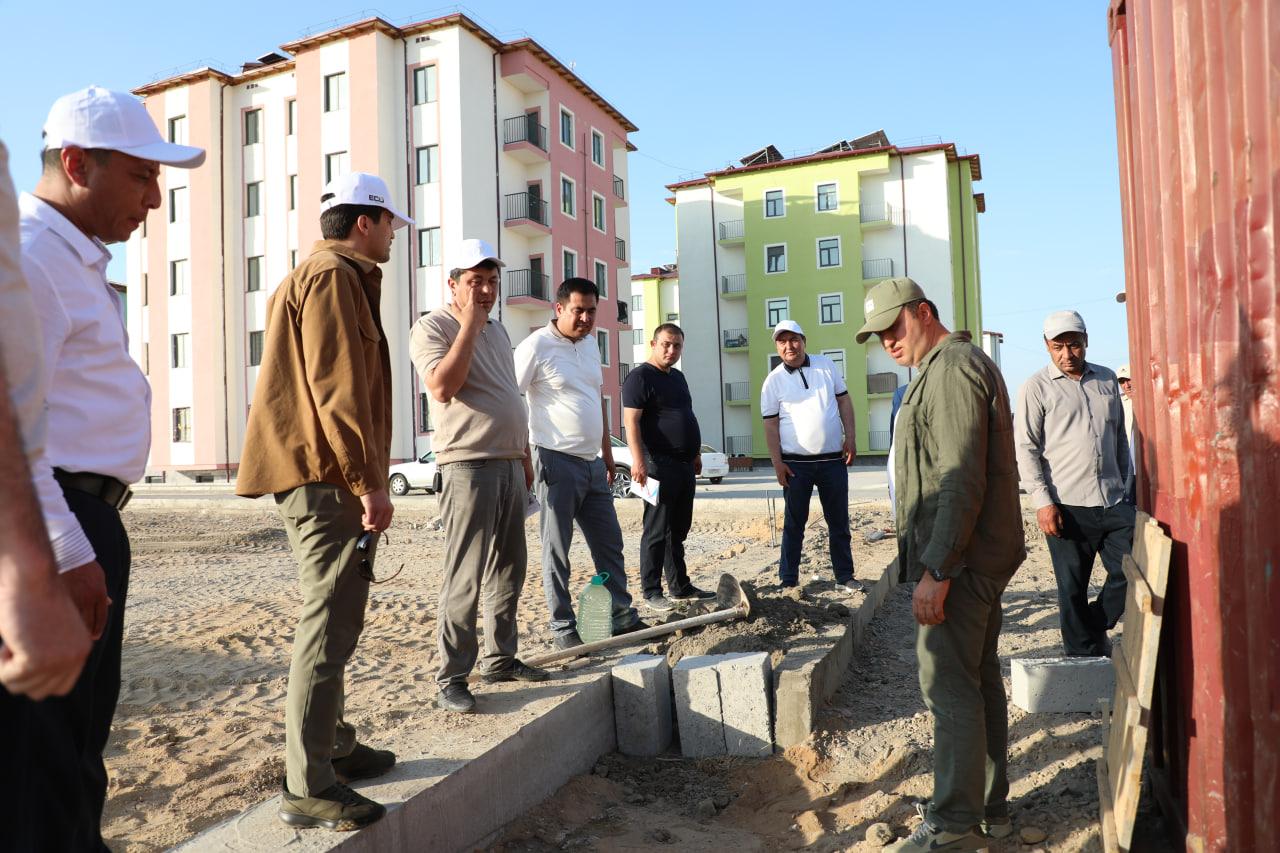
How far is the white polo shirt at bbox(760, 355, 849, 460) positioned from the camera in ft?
22.7

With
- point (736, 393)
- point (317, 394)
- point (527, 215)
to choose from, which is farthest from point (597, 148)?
point (317, 394)

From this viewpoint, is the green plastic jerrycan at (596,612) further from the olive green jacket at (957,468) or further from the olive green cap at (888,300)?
the olive green cap at (888,300)

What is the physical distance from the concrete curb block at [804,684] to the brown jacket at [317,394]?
2324mm

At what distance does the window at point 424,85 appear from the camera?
100.0 ft

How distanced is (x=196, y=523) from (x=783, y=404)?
43.9 feet

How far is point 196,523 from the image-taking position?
1681cm

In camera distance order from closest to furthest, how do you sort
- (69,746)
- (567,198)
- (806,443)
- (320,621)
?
(69,746), (320,621), (806,443), (567,198)

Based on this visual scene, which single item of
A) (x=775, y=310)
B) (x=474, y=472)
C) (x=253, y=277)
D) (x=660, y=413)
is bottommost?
(x=474, y=472)

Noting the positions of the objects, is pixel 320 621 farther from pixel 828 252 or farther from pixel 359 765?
pixel 828 252

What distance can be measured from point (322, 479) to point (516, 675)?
1.93 meters

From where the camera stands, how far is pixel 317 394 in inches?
118

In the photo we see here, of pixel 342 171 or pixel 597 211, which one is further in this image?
pixel 597 211

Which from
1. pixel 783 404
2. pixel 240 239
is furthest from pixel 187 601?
pixel 240 239

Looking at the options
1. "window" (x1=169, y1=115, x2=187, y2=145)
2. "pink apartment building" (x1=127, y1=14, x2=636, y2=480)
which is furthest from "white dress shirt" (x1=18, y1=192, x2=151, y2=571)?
"window" (x1=169, y1=115, x2=187, y2=145)
